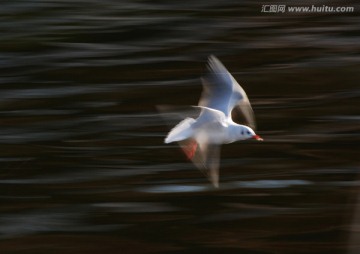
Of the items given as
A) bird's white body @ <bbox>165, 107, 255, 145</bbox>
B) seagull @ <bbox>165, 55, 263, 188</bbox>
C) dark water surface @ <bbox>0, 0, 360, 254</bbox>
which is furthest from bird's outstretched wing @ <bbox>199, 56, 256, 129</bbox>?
dark water surface @ <bbox>0, 0, 360, 254</bbox>

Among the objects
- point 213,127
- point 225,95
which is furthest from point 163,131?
point 213,127

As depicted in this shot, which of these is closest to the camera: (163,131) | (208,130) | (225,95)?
(208,130)

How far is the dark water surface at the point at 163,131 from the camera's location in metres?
6.31

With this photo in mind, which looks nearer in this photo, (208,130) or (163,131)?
(208,130)

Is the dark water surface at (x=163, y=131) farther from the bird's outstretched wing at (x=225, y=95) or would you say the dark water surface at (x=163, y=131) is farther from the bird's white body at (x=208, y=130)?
the bird's white body at (x=208, y=130)

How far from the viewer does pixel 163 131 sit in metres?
7.34

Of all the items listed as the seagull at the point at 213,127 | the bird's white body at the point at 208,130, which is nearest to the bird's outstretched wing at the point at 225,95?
the seagull at the point at 213,127

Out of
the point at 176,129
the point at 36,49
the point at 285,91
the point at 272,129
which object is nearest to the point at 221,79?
the point at 176,129

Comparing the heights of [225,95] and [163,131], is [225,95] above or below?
above

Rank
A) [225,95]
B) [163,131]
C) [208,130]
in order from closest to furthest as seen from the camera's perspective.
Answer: [208,130] < [225,95] < [163,131]

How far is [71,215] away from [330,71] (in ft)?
9.64

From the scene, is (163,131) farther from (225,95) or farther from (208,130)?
(208,130)

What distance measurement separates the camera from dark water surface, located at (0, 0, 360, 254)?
6.31 metres

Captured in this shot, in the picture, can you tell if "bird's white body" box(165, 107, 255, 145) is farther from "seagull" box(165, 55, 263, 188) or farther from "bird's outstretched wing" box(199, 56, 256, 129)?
"bird's outstretched wing" box(199, 56, 256, 129)
